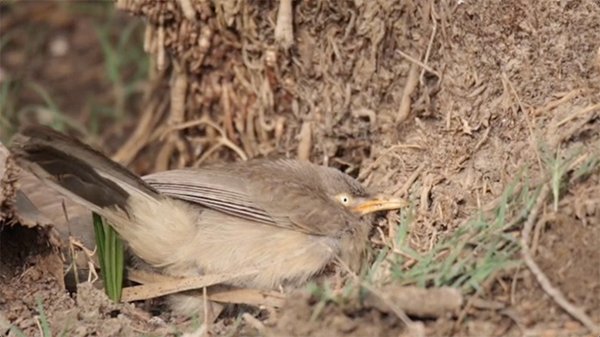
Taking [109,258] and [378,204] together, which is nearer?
[109,258]

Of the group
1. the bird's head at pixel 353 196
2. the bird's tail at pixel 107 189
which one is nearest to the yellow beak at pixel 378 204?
the bird's head at pixel 353 196

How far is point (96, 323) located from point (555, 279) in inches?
79.6

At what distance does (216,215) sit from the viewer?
5.48 meters

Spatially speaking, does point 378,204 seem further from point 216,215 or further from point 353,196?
point 216,215

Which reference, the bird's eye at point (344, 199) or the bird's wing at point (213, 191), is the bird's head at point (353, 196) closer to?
the bird's eye at point (344, 199)

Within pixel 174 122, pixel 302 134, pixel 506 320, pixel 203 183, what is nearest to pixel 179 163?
pixel 174 122

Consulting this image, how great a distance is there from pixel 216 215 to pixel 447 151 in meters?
1.17

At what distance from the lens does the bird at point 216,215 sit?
203 inches

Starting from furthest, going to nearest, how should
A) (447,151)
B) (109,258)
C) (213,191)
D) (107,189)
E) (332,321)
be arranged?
(447,151)
(213,191)
(109,258)
(107,189)
(332,321)

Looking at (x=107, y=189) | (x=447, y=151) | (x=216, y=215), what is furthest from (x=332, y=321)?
(x=447, y=151)

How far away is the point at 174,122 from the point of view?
687 cm

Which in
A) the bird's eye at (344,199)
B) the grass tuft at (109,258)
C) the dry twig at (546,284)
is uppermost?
the dry twig at (546,284)

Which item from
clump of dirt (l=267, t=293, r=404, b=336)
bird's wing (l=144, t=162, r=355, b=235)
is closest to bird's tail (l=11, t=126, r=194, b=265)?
bird's wing (l=144, t=162, r=355, b=235)

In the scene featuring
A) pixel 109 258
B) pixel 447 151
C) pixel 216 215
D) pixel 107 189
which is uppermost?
pixel 447 151
